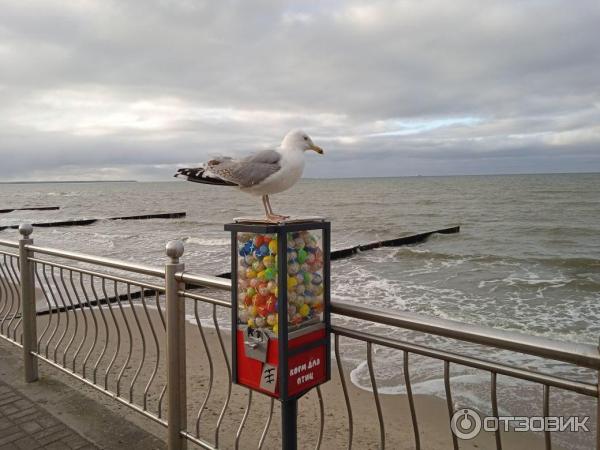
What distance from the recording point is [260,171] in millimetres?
2242

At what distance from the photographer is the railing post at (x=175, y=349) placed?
3102 mm

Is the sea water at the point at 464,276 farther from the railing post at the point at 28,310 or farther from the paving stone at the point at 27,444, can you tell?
the paving stone at the point at 27,444

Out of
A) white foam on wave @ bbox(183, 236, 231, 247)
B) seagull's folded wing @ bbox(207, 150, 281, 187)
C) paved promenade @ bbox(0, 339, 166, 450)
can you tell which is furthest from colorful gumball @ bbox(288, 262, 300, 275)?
white foam on wave @ bbox(183, 236, 231, 247)

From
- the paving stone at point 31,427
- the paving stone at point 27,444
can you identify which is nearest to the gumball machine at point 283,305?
the paving stone at point 27,444

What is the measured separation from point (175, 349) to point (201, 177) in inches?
54.2

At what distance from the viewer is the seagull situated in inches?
88.2

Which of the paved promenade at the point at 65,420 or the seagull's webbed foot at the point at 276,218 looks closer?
the seagull's webbed foot at the point at 276,218

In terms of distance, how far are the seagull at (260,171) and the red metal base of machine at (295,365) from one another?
61cm

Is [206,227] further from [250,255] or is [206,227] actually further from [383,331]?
[250,255]

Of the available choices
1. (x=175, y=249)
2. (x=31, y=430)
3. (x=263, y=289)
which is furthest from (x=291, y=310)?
(x=31, y=430)

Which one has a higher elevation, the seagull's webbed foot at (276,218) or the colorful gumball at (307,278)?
the seagull's webbed foot at (276,218)

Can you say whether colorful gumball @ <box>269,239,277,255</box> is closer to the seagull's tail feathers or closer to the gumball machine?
the gumball machine

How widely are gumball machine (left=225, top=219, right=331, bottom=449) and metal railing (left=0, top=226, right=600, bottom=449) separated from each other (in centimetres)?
15

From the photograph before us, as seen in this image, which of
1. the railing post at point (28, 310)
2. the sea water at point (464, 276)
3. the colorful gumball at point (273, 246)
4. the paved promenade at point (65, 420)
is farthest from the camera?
the sea water at point (464, 276)
